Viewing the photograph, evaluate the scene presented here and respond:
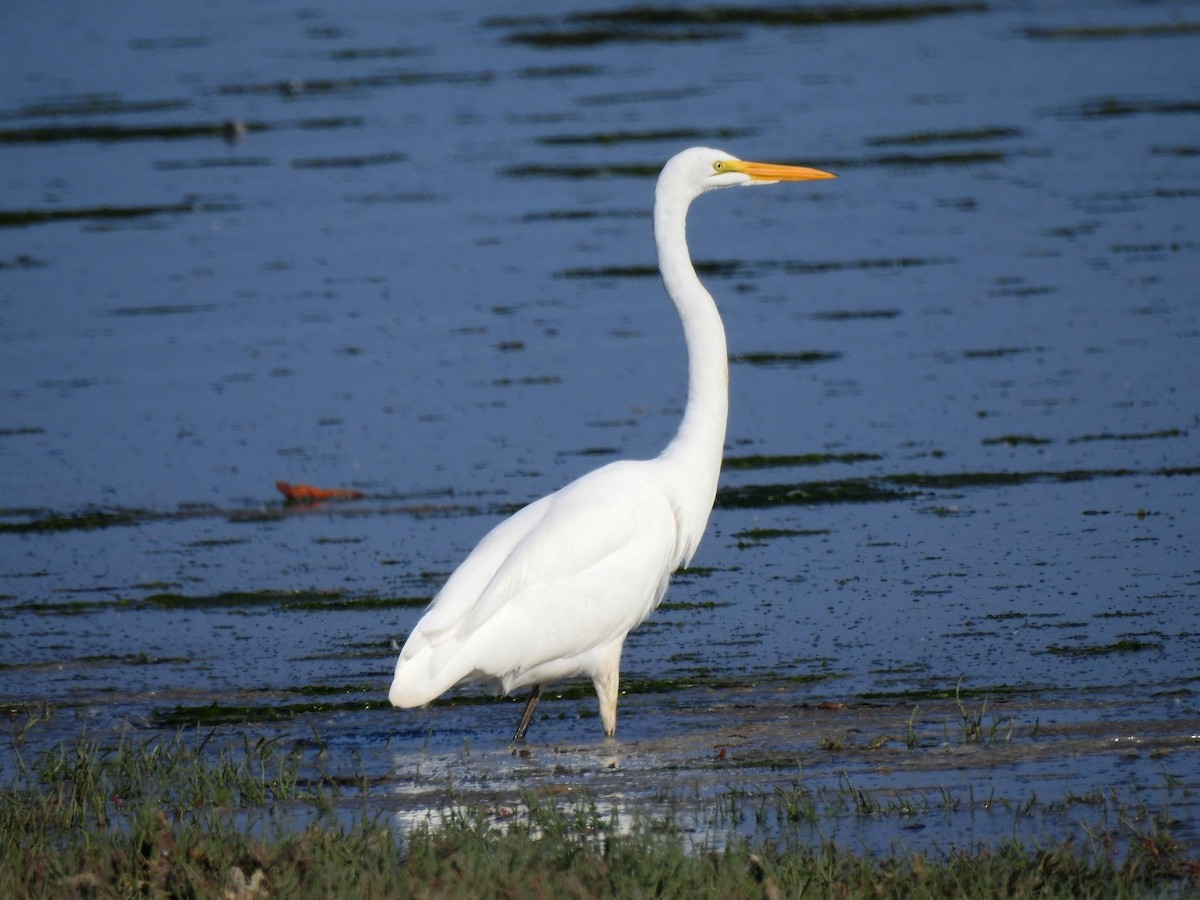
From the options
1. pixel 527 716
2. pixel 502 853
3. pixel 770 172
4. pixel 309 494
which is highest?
pixel 770 172

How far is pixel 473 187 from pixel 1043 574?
9403mm

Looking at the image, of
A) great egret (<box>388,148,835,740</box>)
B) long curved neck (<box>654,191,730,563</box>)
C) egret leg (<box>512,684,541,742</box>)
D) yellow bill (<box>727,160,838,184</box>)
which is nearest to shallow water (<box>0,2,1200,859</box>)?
egret leg (<box>512,684,541,742</box>)

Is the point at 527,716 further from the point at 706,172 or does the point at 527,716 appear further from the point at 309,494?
the point at 309,494

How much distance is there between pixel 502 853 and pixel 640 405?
545 centimetres

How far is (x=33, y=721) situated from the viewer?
19.2 ft

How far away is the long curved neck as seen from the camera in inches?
246

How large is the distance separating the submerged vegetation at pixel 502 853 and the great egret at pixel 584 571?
25.8 inches

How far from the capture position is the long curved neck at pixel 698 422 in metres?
6.25

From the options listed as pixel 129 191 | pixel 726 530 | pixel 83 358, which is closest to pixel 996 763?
pixel 726 530

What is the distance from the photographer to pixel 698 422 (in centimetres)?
631

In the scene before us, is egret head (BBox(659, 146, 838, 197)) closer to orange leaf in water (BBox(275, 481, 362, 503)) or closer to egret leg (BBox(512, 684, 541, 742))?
egret leg (BBox(512, 684, 541, 742))

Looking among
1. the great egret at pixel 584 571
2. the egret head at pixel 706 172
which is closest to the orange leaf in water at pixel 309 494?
the great egret at pixel 584 571

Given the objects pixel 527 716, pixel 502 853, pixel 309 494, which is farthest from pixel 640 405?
pixel 502 853

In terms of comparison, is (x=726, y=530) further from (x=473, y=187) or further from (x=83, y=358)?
(x=473, y=187)
